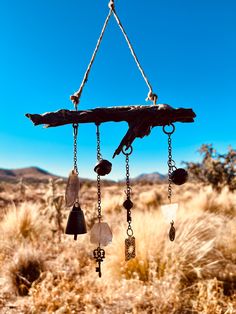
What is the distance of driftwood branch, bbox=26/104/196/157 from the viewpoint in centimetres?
199

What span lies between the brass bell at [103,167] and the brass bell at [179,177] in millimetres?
406

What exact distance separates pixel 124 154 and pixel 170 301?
300cm

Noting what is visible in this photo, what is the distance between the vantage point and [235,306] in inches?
172

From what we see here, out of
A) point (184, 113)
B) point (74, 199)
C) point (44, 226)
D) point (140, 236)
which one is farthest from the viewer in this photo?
point (44, 226)

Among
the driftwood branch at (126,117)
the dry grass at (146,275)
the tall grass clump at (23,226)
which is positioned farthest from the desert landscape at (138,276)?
the driftwood branch at (126,117)

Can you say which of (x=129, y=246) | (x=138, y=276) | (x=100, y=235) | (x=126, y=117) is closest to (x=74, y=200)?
(x=100, y=235)

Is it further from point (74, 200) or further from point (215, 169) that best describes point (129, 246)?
point (215, 169)

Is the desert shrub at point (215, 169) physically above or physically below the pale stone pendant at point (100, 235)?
above

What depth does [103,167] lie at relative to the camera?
206 centimetres

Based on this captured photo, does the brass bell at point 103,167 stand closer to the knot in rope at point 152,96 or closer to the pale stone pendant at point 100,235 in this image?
the pale stone pendant at point 100,235

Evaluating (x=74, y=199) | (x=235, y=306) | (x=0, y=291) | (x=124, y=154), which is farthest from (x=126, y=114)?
(x=0, y=291)

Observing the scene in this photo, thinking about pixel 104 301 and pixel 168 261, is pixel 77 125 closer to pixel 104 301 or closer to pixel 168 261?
pixel 104 301

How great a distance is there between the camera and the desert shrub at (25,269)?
5225mm

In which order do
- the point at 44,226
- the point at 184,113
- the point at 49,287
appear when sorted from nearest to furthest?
1. the point at 184,113
2. the point at 49,287
3. the point at 44,226
